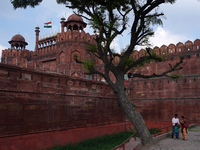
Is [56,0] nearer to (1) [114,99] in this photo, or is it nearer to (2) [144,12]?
(2) [144,12]

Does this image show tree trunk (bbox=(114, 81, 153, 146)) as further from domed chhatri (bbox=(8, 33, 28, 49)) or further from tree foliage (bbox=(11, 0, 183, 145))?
domed chhatri (bbox=(8, 33, 28, 49))

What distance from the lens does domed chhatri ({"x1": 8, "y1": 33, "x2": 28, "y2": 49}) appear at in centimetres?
2825

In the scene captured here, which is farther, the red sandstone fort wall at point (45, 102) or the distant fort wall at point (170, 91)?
the distant fort wall at point (170, 91)

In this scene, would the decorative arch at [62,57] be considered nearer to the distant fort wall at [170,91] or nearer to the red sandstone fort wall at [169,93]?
the distant fort wall at [170,91]

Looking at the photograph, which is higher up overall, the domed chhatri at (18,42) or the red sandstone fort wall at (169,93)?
the domed chhatri at (18,42)

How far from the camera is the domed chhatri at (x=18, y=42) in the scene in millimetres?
28248

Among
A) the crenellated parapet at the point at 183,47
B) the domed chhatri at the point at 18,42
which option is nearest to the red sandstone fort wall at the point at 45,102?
the crenellated parapet at the point at 183,47

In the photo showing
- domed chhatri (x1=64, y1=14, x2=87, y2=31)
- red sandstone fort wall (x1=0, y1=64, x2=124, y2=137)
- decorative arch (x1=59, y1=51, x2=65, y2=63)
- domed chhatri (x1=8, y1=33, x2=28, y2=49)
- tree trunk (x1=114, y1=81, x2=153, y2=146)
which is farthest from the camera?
domed chhatri (x1=8, y1=33, x2=28, y2=49)

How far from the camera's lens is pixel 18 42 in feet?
92.8

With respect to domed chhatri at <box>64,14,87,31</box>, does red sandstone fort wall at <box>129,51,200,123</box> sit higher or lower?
lower

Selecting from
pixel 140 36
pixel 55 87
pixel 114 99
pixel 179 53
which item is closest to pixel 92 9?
pixel 140 36

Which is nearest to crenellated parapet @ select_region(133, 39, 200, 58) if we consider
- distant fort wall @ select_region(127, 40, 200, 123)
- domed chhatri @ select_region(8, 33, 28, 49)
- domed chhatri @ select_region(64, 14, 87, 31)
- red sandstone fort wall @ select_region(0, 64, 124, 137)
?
distant fort wall @ select_region(127, 40, 200, 123)

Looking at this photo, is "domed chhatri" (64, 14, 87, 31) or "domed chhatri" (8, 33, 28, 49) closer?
"domed chhatri" (64, 14, 87, 31)

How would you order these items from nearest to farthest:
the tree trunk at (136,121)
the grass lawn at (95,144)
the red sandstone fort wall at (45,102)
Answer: the tree trunk at (136,121), the red sandstone fort wall at (45,102), the grass lawn at (95,144)
